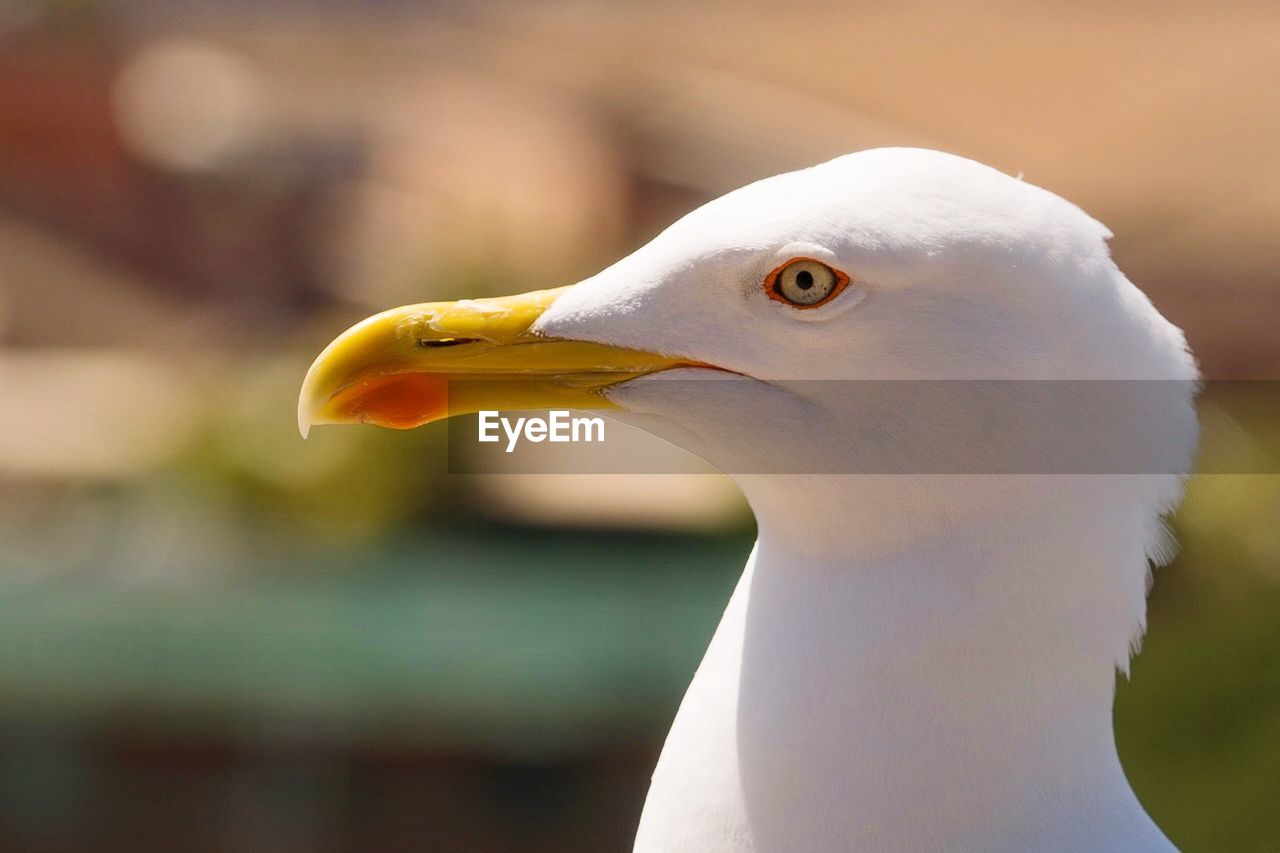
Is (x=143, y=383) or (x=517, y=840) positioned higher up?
(x=143, y=383)

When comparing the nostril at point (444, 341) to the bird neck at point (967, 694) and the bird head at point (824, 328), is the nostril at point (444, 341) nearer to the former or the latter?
the bird head at point (824, 328)

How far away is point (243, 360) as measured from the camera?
5.31m

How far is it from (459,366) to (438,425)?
3.05 meters

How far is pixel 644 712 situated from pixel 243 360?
2.37m

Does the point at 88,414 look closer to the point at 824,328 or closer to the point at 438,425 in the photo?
the point at 438,425

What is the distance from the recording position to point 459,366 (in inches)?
45.2

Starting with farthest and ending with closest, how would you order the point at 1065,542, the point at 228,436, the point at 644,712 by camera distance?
the point at 228,436 < the point at 644,712 < the point at 1065,542

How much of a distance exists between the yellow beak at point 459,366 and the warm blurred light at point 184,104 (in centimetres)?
595

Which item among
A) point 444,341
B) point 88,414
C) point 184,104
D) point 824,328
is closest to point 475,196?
point 88,414

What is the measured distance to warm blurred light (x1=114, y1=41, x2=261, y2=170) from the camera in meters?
6.83

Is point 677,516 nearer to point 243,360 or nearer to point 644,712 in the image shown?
point 644,712

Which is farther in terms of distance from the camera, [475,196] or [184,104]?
[184,104]

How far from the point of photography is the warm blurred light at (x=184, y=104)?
683 cm

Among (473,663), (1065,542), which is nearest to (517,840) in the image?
(473,663)
